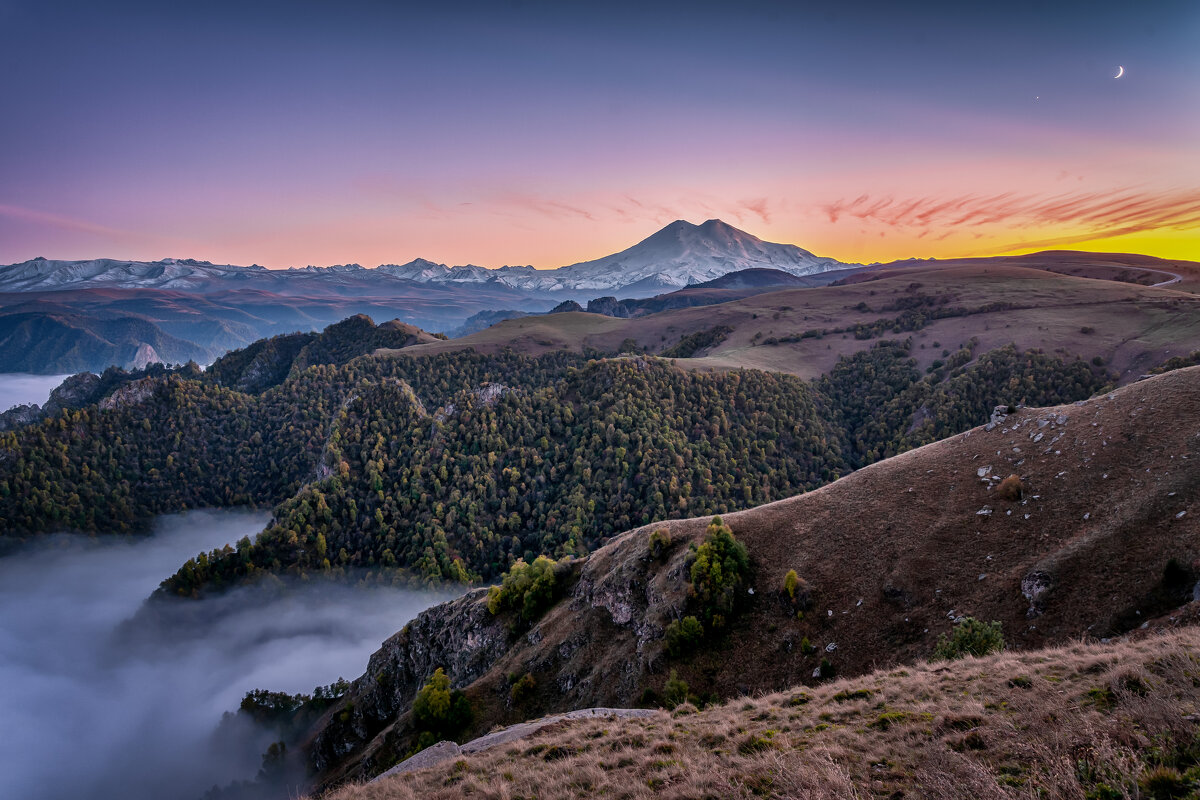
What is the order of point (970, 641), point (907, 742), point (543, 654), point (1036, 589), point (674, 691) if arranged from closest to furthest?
point (907, 742) → point (970, 641) → point (1036, 589) → point (674, 691) → point (543, 654)

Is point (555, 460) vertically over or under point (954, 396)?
under

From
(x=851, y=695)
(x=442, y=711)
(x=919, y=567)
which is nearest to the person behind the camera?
(x=851, y=695)

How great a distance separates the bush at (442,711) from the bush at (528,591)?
12982mm

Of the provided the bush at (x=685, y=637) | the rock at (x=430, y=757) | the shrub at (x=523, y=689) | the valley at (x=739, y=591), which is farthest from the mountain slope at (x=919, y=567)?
the rock at (x=430, y=757)

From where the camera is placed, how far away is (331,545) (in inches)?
6004

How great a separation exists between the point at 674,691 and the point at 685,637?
5268mm

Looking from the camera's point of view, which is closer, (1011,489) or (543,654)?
(1011,489)

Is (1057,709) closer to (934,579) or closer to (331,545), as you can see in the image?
(934,579)

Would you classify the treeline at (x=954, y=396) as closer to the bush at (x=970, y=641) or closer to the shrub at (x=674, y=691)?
the bush at (x=970, y=641)

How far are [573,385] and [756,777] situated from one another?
600 ft

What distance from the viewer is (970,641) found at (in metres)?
28.0

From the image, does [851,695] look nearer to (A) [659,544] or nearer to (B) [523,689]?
(A) [659,544]

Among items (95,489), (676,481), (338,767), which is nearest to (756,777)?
(338,767)

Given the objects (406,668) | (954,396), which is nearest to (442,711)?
(406,668)
